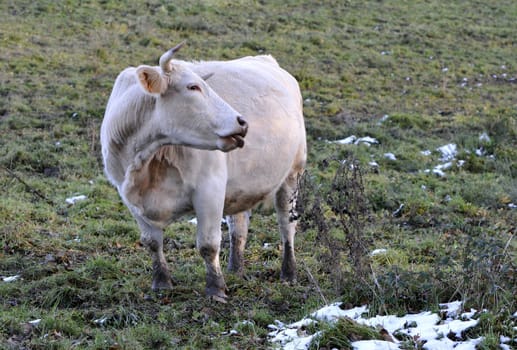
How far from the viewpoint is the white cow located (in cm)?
585

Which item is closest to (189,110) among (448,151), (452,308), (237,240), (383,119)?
(237,240)

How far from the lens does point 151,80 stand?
19.1 ft

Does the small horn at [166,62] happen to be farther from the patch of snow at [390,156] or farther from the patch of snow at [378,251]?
the patch of snow at [390,156]

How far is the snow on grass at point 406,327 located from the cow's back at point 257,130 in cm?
171

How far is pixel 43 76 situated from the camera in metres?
15.9

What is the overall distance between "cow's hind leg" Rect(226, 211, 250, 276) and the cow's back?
2.02 ft

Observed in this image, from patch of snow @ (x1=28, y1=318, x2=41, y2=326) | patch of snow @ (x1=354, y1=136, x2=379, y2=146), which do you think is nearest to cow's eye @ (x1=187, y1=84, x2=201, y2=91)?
patch of snow @ (x1=28, y1=318, x2=41, y2=326)

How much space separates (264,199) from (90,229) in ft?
8.24

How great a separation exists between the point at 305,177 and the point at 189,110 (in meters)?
1.06

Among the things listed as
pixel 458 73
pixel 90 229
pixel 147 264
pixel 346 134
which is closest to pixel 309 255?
pixel 147 264

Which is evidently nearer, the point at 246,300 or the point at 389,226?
the point at 246,300

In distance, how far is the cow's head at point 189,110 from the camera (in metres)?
5.76

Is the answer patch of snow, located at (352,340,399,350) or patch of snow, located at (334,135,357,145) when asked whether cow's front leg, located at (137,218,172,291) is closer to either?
patch of snow, located at (352,340,399,350)

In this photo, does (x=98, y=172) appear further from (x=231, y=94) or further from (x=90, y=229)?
(x=231, y=94)
